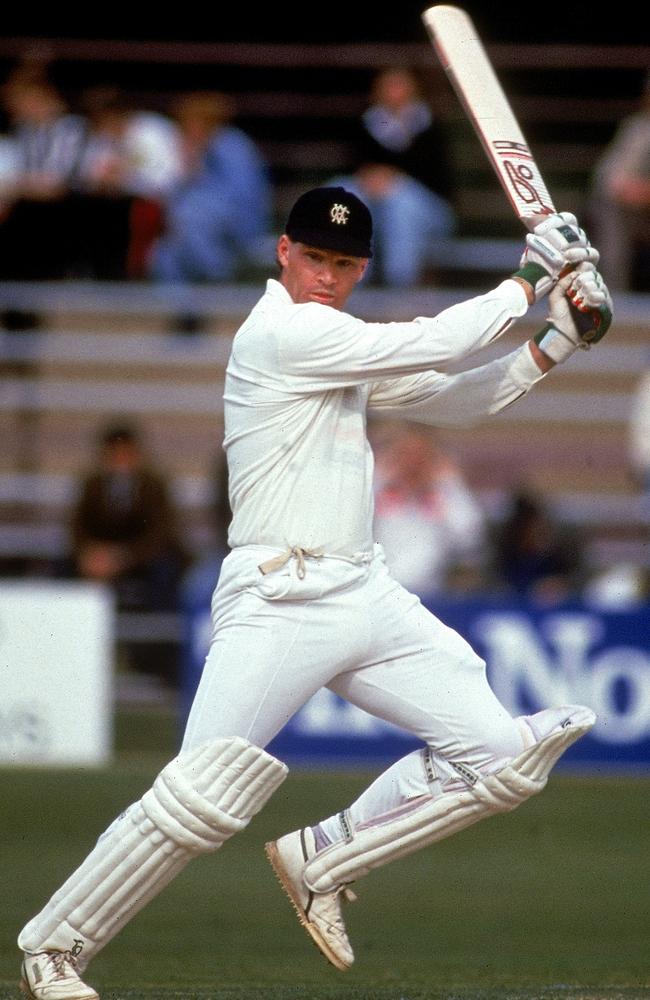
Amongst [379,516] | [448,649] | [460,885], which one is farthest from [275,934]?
[379,516]

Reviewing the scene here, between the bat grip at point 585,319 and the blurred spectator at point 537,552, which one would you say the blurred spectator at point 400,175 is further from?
the bat grip at point 585,319

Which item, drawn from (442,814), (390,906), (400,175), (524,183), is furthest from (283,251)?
(400,175)

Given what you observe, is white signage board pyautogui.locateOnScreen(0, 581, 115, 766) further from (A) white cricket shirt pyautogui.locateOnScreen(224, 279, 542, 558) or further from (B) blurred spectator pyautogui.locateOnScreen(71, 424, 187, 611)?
(A) white cricket shirt pyautogui.locateOnScreen(224, 279, 542, 558)

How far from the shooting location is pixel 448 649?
4.23 m

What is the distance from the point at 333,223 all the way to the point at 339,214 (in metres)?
0.03

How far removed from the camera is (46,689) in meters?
8.41

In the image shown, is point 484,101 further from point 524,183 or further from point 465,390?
point 465,390

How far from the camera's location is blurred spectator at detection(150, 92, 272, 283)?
10062 millimetres

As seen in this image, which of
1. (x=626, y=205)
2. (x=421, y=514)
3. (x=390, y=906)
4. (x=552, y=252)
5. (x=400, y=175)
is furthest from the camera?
(x=626, y=205)

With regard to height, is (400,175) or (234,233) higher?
(400,175)

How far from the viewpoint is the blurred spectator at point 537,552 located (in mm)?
8891

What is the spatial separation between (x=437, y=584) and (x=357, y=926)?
357cm

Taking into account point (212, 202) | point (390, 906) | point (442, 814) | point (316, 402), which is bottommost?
point (390, 906)

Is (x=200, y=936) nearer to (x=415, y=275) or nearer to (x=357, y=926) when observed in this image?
(x=357, y=926)
